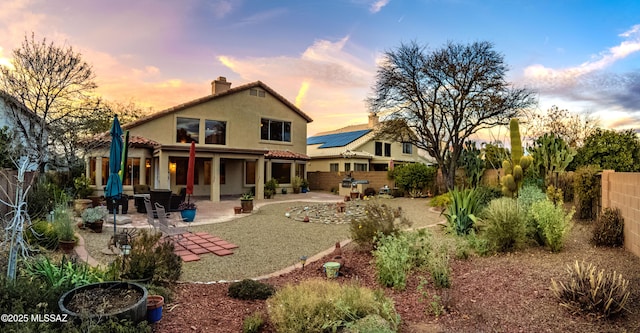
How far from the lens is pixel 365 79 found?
2136 cm

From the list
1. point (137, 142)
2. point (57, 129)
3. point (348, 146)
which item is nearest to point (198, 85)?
point (137, 142)

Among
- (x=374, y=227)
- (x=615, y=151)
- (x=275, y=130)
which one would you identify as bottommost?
(x=374, y=227)

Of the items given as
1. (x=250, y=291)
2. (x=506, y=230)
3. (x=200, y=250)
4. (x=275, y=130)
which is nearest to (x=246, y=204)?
(x=200, y=250)

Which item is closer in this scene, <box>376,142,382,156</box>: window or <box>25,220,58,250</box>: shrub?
<box>25,220,58,250</box>: shrub

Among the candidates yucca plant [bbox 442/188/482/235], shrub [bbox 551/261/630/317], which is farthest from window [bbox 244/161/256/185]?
shrub [bbox 551/261/630/317]

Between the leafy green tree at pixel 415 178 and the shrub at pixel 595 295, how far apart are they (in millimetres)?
17506

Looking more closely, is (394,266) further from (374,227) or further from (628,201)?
(628,201)

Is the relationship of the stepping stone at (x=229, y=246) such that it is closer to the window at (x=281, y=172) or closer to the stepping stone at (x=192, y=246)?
the stepping stone at (x=192, y=246)

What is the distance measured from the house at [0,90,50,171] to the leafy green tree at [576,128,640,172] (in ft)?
76.2

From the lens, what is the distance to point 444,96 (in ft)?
66.7

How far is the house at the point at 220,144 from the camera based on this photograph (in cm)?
1828

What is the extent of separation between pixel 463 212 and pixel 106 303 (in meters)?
7.95

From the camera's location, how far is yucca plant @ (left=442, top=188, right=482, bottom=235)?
874 centimetres

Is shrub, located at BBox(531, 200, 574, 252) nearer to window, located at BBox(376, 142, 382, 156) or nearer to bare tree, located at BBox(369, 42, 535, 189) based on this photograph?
bare tree, located at BBox(369, 42, 535, 189)
